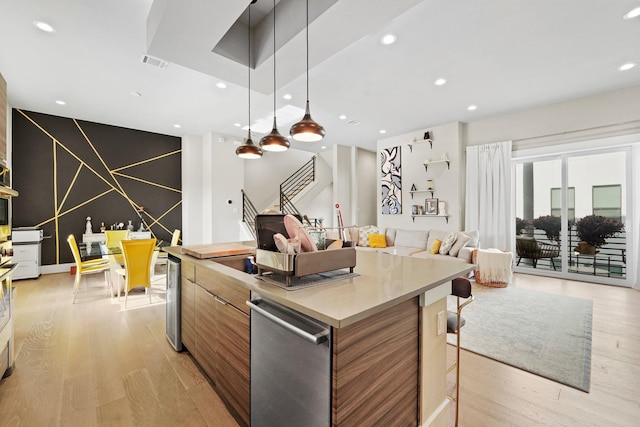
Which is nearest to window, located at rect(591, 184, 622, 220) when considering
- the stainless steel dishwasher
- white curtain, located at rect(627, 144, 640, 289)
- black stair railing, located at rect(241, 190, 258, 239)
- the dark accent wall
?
white curtain, located at rect(627, 144, 640, 289)

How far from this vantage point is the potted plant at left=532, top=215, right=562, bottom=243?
5.16m

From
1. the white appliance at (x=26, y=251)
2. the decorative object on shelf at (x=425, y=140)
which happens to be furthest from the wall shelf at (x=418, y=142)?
the white appliance at (x=26, y=251)

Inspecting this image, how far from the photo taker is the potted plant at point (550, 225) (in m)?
5.16

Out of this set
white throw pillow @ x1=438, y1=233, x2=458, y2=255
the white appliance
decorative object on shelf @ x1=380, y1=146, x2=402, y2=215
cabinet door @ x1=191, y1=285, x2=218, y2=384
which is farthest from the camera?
decorative object on shelf @ x1=380, y1=146, x2=402, y2=215

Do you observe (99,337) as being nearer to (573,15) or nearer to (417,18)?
(417,18)

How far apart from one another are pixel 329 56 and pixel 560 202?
5.24 meters

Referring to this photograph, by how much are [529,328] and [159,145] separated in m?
7.84

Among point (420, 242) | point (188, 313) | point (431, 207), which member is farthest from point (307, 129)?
point (431, 207)

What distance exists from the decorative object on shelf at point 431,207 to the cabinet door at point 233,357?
558 centimetres

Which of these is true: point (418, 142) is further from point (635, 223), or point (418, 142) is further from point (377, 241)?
point (635, 223)

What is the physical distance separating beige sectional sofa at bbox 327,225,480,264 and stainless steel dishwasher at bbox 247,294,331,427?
3337mm

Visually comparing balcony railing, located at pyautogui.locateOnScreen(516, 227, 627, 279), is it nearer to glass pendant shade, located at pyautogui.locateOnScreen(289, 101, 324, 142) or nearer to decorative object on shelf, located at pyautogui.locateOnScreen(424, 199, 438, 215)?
decorative object on shelf, located at pyautogui.locateOnScreen(424, 199, 438, 215)

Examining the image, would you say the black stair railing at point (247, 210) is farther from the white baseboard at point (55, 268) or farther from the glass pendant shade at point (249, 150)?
the glass pendant shade at point (249, 150)

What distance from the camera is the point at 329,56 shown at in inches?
108
